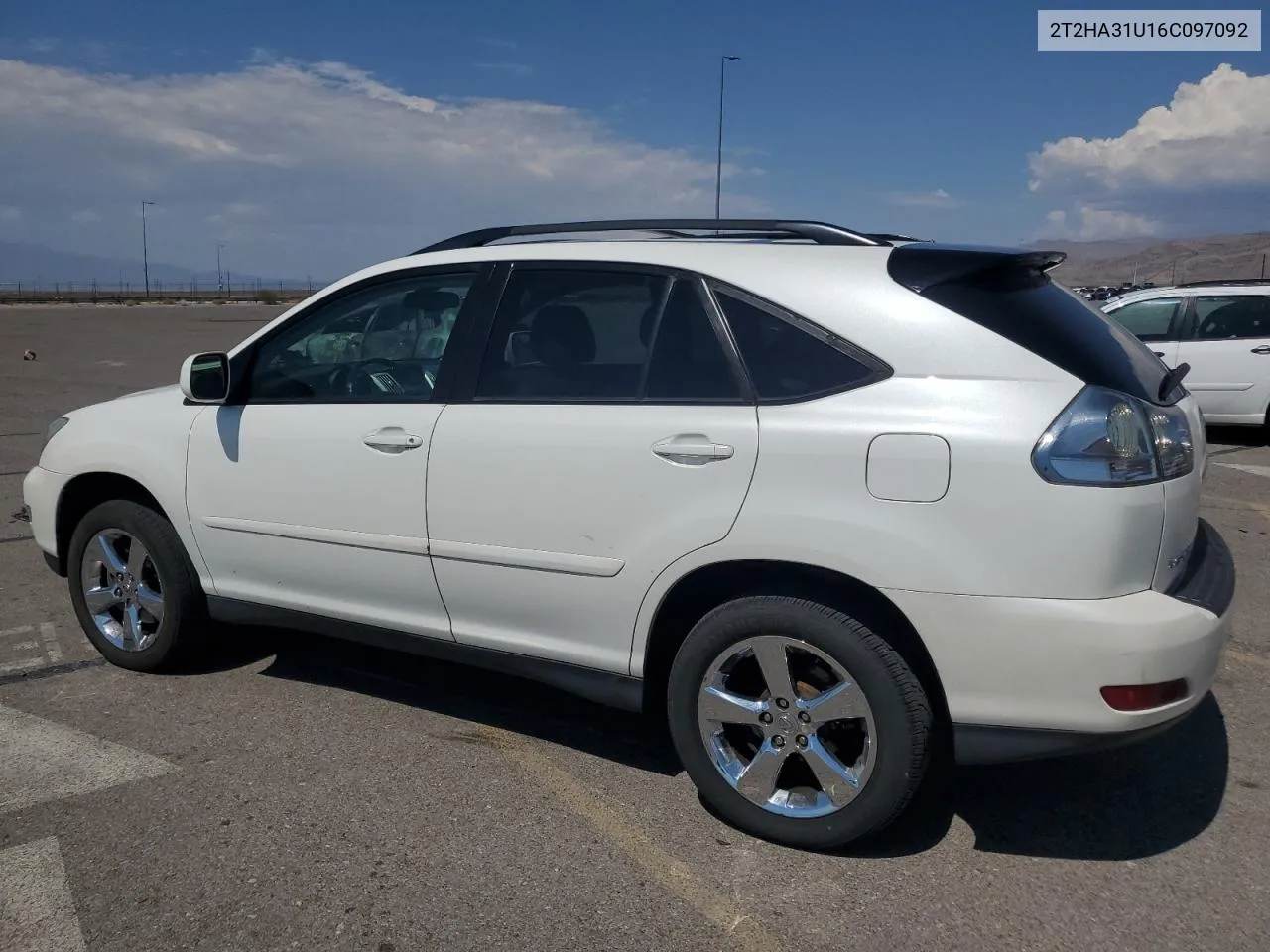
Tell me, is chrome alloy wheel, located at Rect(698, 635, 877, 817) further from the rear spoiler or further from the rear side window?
the rear spoiler

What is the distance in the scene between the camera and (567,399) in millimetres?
3410

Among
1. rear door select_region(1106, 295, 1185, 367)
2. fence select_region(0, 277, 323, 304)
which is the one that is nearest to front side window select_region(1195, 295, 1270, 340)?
rear door select_region(1106, 295, 1185, 367)

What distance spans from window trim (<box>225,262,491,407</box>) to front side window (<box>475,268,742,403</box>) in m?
0.12

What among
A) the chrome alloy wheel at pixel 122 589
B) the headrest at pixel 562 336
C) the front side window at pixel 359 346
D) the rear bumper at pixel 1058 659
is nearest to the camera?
the rear bumper at pixel 1058 659

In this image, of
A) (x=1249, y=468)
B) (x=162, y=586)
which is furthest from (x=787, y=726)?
(x=1249, y=468)

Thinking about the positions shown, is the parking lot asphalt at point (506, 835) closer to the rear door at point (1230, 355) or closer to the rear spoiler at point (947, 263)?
the rear spoiler at point (947, 263)

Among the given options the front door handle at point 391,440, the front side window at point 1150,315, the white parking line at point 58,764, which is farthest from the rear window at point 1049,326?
the front side window at point 1150,315

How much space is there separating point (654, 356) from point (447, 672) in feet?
6.35

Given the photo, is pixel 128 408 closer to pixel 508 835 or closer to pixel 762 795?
pixel 508 835

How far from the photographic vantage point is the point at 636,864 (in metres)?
3.04

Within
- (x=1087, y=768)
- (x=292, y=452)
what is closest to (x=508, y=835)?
(x=292, y=452)

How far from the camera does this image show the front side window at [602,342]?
127 inches

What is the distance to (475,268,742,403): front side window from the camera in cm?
323

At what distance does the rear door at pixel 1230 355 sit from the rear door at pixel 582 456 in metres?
9.47
